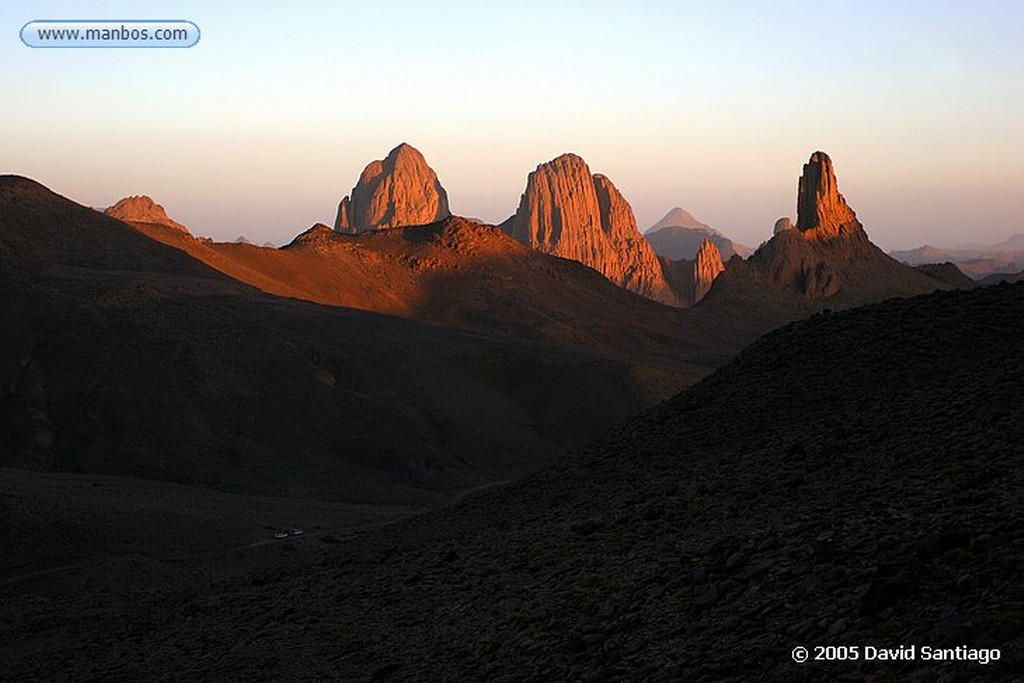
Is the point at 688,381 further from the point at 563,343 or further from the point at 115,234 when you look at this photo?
the point at 115,234

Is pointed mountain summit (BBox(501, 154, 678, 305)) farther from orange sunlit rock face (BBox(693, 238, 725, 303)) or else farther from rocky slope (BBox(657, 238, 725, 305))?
orange sunlit rock face (BBox(693, 238, 725, 303))

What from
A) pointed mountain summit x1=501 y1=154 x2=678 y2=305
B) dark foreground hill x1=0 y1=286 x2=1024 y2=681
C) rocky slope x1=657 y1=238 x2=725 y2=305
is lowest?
dark foreground hill x1=0 y1=286 x2=1024 y2=681

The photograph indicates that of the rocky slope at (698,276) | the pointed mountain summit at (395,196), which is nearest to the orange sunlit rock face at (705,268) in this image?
the rocky slope at (698,276)

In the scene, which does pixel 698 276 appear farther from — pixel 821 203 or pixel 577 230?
pixel 821 203

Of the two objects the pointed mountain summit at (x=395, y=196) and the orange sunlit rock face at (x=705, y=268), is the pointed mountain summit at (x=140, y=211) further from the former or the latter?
the orange sunlit rock face at (x=705, y=268)

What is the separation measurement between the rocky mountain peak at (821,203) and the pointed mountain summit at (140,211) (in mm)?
99820

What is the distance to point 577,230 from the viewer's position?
190125 mm

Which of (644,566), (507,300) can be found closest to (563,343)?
(507,300)

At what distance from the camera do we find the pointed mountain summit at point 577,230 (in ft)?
614

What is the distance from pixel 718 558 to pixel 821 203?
127470 millimetres

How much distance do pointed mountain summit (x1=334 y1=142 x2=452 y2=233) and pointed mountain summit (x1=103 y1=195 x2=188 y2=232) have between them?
2797cm

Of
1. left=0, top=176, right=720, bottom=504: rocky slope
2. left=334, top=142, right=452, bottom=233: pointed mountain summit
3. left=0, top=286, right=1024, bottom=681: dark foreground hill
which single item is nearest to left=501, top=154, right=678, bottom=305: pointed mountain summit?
left=334, top=142, right=452, bottom=233: pointed mountain summit

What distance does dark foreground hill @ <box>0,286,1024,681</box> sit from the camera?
9555 mm

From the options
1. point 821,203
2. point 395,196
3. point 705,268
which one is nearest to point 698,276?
point 705,268
